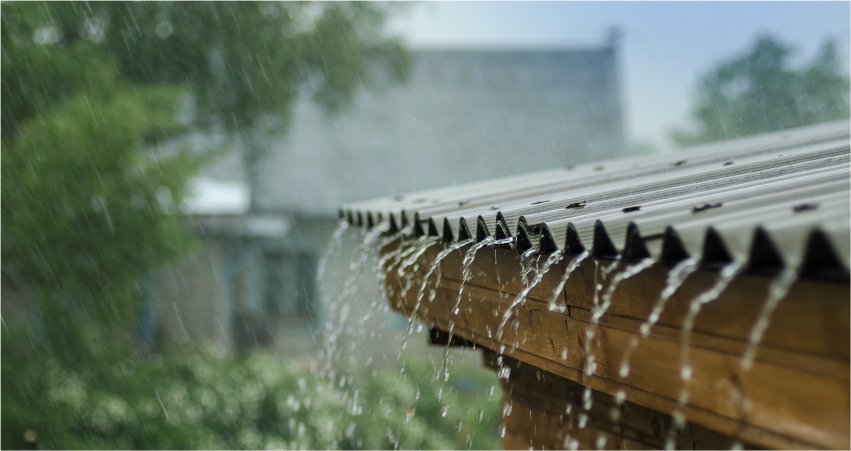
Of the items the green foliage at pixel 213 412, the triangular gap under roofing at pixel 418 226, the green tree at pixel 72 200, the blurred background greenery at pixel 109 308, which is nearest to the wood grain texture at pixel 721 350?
the triangular gap under roofing at pixel 418 226

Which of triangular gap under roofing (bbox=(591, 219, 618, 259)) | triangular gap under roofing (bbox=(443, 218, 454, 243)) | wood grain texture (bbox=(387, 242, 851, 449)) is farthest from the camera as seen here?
triangular gap under roofing (bbox=(443, 218, 454, 243))

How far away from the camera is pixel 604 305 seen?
1491 millimetres

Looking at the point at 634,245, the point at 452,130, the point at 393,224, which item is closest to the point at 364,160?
the point at 452,130

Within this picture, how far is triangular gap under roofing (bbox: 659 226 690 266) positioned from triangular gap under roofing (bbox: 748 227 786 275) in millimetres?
128

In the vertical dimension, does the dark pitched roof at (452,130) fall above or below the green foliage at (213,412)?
above

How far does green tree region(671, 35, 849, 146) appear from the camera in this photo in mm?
21859

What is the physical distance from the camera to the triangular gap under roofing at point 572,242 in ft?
4.83

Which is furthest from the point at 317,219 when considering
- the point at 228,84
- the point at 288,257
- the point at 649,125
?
the point at 649,125

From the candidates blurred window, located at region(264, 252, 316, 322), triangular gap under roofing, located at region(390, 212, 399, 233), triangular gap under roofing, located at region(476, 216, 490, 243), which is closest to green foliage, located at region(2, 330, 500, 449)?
blurred window, located at region(264, 252, 316, 322)

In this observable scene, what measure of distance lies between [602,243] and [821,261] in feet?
1.51

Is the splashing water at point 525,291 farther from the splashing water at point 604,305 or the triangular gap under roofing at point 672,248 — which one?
the triangular gap under roofing at point 672,248

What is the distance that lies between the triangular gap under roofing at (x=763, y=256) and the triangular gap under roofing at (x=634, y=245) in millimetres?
233

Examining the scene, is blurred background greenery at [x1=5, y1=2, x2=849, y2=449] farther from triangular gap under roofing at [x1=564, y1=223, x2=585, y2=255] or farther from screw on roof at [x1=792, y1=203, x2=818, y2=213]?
screw on roof at [x1=792, y1=203, x2=818, y2=213]

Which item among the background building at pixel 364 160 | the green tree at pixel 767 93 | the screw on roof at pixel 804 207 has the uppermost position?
the screw on roof at pixel 804 207
